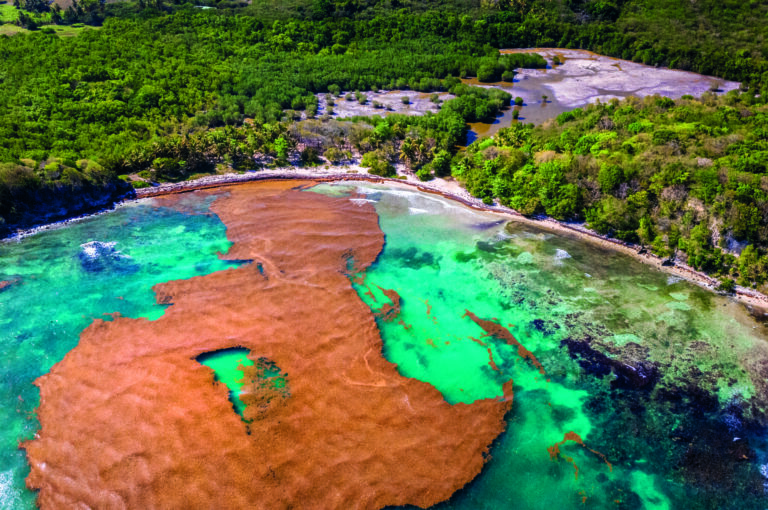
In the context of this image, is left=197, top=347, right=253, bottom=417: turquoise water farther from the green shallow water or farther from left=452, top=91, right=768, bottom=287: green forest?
left=452, top=91, right=768, bottom=287: green forest

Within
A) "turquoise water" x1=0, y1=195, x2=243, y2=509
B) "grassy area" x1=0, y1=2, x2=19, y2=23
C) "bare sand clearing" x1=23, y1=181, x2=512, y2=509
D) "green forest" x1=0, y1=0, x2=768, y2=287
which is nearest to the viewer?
"bare sand clearing" x1=23, y1=181, x2=512, y2=509

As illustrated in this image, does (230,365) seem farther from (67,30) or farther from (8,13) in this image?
(8,13)

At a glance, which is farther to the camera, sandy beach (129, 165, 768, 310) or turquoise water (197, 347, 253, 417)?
sandy beach (129, 165, 768, 310)

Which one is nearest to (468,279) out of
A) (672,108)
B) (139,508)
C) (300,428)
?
(300,428)

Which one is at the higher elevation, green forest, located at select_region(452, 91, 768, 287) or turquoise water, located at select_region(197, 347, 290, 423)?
green forest, located at select_region(452, 91, 768, 287)

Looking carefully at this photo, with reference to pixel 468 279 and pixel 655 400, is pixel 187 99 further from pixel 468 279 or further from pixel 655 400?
pixel 655 400

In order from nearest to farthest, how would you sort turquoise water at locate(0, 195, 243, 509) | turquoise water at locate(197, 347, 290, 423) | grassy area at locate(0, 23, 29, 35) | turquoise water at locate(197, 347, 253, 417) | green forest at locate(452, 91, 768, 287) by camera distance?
turquoise water at locate(0, 195, 243, 509) < turquoise water at locate(197, 347, 290, 423) < turquoise water at locate(197, 347, 253, 417) < green forest at locate(452, 91, 768, 287) < grassy area at locate(0, 23, 29, 35)

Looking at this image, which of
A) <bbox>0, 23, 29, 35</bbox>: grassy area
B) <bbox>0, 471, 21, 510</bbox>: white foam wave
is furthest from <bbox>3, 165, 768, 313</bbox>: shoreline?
<bbox>0, 23, 29, 35</bbox>: grassy area
